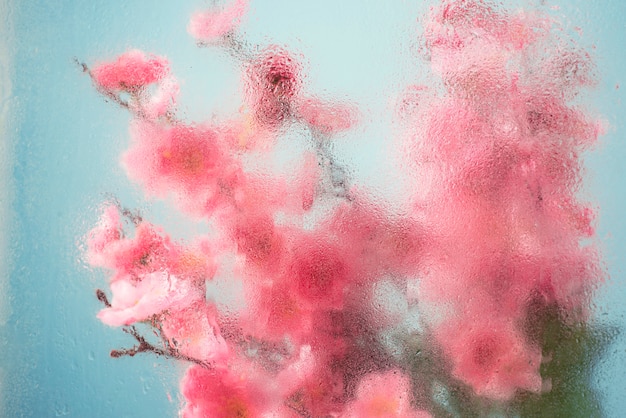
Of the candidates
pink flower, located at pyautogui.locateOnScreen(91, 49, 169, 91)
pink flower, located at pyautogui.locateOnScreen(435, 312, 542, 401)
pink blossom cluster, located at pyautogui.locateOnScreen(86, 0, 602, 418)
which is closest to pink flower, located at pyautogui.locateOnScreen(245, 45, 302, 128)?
pink blossom cluster, located at pyautogui.locateOnScreen(86, 0, 602, 418)

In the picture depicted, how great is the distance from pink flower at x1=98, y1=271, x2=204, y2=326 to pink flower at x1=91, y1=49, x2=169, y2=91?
0.27 meters

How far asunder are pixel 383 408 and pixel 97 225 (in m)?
0.46

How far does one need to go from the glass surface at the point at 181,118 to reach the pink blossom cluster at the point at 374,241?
0.6 inches

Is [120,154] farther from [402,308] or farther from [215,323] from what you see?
[402,308]

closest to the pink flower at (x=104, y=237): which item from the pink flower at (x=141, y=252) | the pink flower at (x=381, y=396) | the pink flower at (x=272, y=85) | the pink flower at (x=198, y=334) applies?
the pink flower at (x=141, y=252)

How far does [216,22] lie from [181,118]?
5.8 inches

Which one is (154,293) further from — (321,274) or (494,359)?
(494,359)

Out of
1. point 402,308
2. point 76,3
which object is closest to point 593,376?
point 402,308

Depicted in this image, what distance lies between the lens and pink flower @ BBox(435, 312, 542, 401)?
68cm

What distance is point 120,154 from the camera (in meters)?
0.76

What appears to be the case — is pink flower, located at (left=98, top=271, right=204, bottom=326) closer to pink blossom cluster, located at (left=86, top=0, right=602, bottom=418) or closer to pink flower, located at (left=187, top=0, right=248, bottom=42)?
pink blossom cluster, located at (left=86, top=0, right=602, bottom=418)

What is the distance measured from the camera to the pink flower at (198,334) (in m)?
0.71

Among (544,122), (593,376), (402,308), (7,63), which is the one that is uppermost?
(7,63)

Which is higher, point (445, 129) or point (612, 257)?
point (445, 129)
